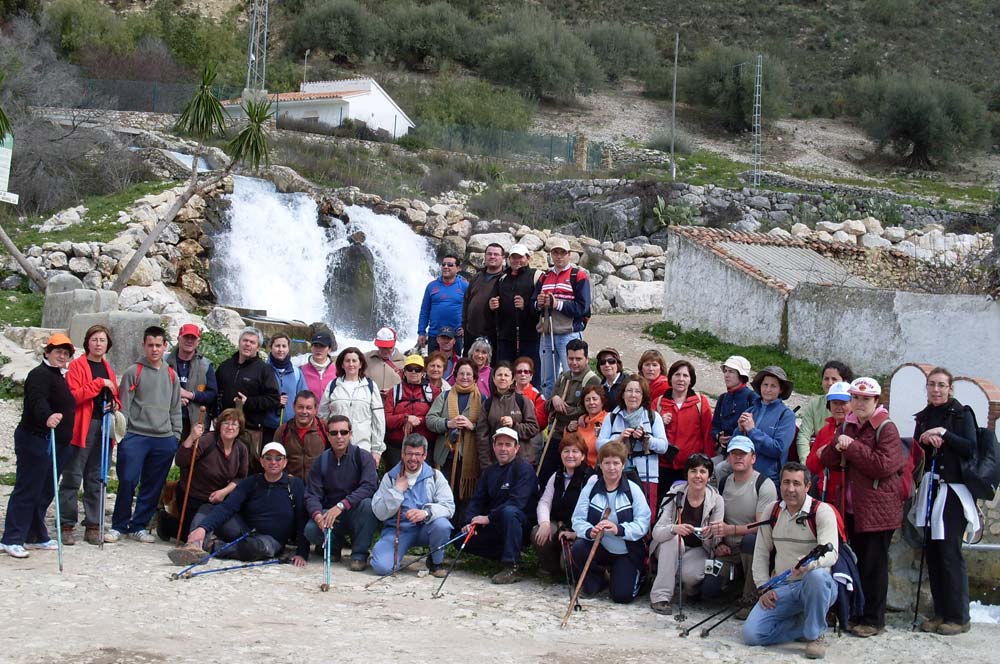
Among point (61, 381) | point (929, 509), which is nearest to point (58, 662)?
point (61, 381)

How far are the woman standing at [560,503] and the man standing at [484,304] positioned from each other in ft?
8.11

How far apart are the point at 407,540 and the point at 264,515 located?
1.14 metres

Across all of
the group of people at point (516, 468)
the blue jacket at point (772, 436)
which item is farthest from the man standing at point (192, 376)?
the blue jacket at point (772, 436)

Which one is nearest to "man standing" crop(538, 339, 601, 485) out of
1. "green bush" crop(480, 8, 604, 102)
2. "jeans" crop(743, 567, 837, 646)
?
"jeans" crop(743, 567, 837, 646)

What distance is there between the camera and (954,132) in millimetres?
47062

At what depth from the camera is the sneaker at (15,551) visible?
768cm

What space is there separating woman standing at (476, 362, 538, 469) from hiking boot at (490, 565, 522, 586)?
885mm

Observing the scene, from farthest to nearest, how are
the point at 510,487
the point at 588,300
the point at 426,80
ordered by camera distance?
the point at 426,80 → the point at 588,300 → the point at 510,487

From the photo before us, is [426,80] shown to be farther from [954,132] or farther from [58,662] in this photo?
[58,662]

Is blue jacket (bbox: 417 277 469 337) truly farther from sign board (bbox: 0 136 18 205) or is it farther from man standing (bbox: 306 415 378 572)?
sign board (bbox: 0 136 18 205)

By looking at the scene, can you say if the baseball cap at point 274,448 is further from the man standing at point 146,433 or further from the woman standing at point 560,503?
the woman standing at point 560,503

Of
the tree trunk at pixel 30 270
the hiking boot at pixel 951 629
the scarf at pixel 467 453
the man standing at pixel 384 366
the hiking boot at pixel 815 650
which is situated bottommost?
the hiking boot at pixel 815 650

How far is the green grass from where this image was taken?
16.6m

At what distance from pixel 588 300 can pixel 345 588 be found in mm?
3903
